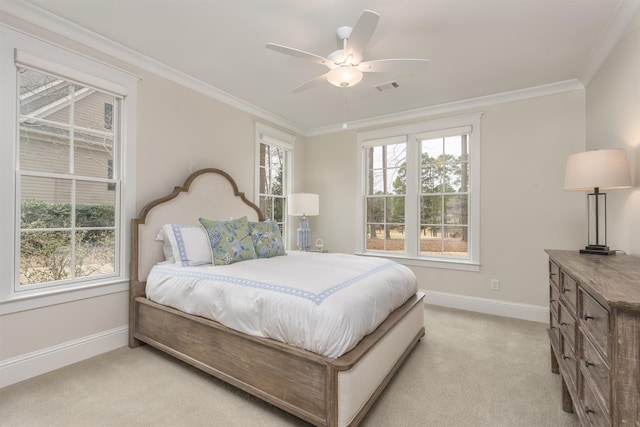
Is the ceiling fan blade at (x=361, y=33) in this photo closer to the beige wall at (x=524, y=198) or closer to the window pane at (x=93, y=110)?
the window pane at (x=93, y=110)

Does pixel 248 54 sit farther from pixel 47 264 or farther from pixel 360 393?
pixel 360 393

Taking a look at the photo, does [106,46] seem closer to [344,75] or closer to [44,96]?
[44,96]

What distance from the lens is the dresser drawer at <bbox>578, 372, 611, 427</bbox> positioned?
1090mm

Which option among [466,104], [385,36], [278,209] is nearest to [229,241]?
[278,209]

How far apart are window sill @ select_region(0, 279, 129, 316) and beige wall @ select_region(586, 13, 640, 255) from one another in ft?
13.1

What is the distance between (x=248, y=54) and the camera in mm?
2721

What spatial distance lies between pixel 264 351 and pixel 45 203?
203cm

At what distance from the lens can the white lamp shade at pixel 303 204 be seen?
167 inches

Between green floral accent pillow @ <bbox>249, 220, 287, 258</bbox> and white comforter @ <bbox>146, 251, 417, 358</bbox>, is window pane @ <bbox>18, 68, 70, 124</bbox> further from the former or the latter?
green floral accent pillow @ <bbox>249, 220, 287, 258</bbox>

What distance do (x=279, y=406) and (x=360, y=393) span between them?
1.55ft

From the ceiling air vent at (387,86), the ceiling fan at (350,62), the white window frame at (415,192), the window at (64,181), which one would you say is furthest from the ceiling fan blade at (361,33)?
the white window frame at (415,192)

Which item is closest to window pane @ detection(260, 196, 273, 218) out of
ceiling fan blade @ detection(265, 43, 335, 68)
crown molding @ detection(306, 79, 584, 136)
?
crown molding @ detection(306, 79, 584, 136)

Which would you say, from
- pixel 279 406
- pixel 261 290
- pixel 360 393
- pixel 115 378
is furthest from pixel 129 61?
pixel 360 393

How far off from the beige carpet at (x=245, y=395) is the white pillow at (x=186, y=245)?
32.1 inches
